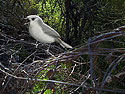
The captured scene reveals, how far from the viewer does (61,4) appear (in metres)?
2.00

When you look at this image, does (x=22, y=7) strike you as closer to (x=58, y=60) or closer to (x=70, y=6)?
(x=70, y=6)

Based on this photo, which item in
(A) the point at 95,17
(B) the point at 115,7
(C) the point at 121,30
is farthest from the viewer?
(A) the point at 95,17

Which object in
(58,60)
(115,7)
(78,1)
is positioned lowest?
→ (58,60)

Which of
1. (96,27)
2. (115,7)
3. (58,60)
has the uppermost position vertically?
(115,7)

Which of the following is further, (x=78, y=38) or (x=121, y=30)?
(x=78, y=38)

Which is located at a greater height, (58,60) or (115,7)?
(115,7)

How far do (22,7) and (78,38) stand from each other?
577 mm

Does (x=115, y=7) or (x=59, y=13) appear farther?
(x=59, y=13)

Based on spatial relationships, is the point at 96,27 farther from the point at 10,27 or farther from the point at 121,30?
the point at 121,30

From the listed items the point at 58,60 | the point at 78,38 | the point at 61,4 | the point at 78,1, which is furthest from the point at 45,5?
the point at 58,60

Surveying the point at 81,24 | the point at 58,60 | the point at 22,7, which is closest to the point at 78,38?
the point at 81,24

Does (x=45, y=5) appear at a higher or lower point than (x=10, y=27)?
higher

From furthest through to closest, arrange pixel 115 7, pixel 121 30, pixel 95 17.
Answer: pixel 95 17 < pixel 115 7 < pixel 121 30

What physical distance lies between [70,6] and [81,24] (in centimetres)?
20
